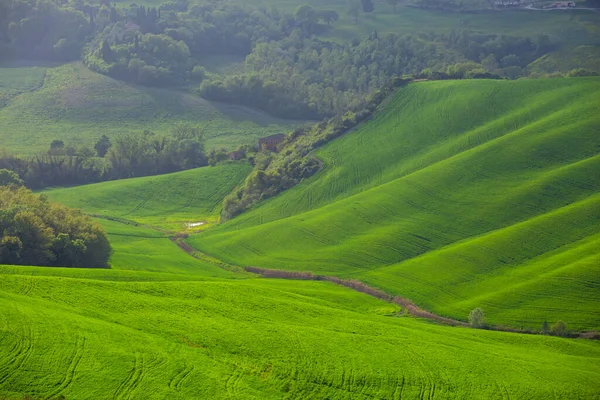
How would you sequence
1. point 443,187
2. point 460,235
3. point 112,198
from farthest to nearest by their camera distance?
point 112,198 < point 443,187 < point 460,235

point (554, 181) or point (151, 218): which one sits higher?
point (554, 181)

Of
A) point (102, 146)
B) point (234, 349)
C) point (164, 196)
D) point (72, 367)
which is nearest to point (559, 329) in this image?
point (234, 349)

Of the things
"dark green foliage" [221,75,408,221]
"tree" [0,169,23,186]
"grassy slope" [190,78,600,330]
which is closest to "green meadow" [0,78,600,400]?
"grassy slope" [190,78,600,330]

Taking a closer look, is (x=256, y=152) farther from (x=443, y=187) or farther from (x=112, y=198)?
(x=443, y=187)

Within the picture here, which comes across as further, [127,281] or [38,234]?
[38,234]

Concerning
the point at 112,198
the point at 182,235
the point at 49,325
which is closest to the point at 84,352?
the point at 49,325

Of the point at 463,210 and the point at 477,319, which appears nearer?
the point at 477,319

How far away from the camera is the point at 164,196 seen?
507 feet

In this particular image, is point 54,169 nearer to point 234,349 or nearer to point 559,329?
point 234,349

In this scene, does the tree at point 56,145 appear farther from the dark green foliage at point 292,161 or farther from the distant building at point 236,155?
the dark green foliage at point 292,161

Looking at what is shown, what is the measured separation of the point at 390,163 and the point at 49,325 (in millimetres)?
91343

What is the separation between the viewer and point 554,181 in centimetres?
11631

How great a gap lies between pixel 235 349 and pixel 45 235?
40274mm

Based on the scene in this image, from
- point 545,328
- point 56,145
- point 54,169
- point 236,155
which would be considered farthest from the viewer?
point 56,145
